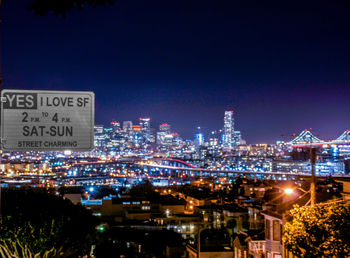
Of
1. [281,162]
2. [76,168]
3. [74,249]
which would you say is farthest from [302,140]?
[74,249]

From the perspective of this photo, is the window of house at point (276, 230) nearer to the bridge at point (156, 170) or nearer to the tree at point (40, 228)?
the tree at point (40, 228)

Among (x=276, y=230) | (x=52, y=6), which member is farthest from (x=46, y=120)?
(x=276, y=230)

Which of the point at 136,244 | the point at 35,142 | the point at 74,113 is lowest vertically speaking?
the point at 136,244

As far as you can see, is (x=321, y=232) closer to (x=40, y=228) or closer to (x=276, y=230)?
(x=276, y=230)

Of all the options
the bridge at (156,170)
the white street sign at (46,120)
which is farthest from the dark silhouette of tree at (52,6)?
the bridge at (156,170)

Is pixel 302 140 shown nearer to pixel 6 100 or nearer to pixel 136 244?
pixel 136 244

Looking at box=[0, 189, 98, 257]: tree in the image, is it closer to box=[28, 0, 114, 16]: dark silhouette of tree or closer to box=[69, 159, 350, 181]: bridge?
box=[28, 0, 114, 16]: dark silhouette of tree
